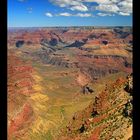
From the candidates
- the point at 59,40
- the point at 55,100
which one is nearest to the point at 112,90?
the point at 55,100

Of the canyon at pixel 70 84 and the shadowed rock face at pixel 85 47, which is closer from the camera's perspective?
the canyon at pixel 70 84

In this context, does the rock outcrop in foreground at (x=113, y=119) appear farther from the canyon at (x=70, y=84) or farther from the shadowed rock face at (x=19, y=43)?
the shadowed rock face at (x=19, y=43)

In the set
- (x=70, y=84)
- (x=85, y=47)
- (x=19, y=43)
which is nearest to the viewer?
(x=70, y=84)

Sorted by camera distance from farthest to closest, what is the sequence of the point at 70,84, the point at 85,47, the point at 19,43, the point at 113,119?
the point at 19,43, the point at 85,47, the point at 70,84, the point at 113,119

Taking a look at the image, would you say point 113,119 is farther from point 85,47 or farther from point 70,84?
point 85,47

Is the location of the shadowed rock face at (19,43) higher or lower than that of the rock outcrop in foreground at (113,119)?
higher

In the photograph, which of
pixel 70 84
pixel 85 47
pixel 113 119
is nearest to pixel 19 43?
pixel 85 47

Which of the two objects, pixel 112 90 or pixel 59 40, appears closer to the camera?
pixel 112 90

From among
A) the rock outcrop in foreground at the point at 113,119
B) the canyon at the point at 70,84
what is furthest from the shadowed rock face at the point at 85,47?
the rock outcrop in foreground at the point at 113,119

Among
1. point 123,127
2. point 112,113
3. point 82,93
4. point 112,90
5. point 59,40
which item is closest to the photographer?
point 123,127

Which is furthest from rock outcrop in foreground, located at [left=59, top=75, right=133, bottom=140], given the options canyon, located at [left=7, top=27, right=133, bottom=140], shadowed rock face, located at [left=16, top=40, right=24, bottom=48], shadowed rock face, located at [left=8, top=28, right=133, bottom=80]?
shadowed rock face, located at [left=16, top=40, right=24, bottom=48]
